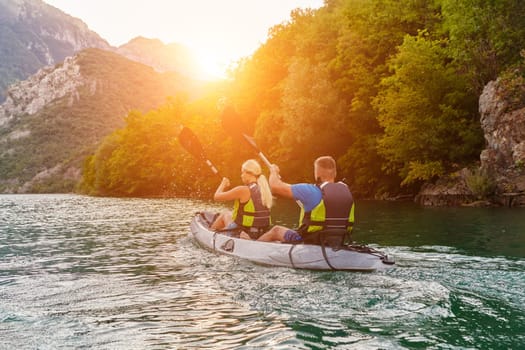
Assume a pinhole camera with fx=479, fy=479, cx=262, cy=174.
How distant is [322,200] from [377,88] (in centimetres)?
2648

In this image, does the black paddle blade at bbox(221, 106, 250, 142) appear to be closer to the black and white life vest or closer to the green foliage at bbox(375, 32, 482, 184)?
the black and white life vest

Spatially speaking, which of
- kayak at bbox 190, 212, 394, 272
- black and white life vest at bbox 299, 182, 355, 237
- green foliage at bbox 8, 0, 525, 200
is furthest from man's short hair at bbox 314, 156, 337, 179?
green foliage at bbox 8, 0, 525, 200

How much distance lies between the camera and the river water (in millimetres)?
4828

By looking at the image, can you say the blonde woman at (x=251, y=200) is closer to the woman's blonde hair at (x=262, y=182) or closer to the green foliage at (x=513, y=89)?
the woman's blonde hair at (x=262, y=182)

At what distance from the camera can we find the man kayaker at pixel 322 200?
825cm

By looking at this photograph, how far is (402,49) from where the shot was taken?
28000mm

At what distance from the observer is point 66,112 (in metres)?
124

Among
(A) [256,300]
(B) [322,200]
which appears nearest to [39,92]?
(B) [322,200]

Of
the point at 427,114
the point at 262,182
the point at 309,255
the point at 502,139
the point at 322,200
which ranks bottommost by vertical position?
the point at 309,255

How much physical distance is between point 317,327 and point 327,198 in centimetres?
341

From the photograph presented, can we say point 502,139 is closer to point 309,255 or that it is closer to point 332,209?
point 332,209

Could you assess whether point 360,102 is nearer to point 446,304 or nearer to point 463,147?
point 463,147

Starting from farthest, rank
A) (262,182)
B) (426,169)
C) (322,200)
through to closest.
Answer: (426,169) → (262,182) → (322,200)

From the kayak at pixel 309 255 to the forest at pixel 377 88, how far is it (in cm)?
917
